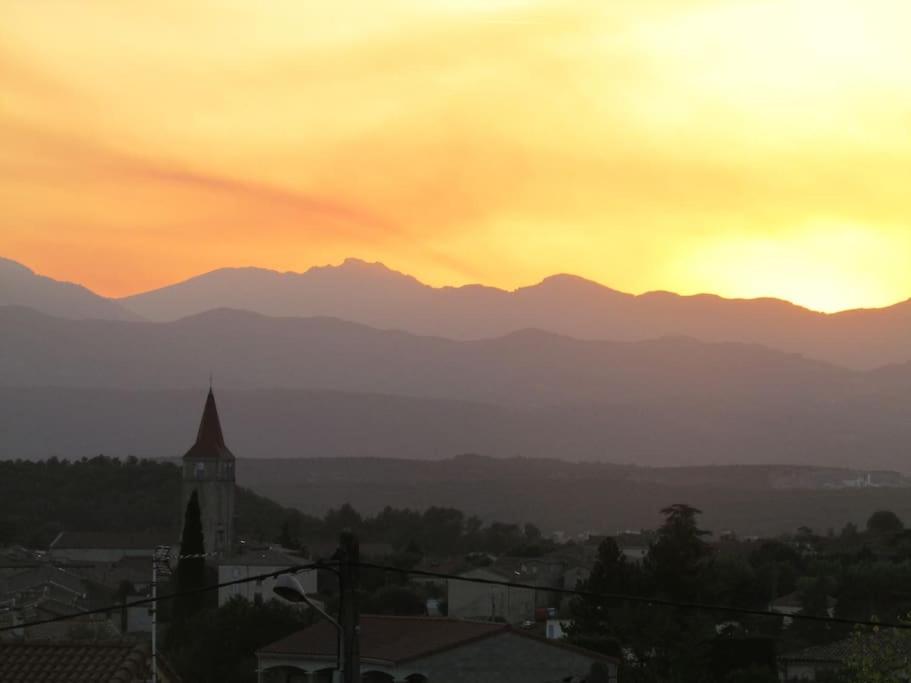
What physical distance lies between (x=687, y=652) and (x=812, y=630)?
554 inches

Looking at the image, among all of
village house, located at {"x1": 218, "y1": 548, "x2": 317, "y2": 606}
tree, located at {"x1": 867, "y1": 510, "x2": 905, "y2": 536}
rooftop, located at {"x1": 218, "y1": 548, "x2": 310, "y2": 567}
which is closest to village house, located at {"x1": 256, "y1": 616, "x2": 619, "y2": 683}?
village house, located at {"x1": 218, "y1": 548, "x2": 317, "y2": 606}

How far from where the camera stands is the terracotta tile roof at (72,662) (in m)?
16.6

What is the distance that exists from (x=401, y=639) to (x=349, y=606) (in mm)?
23800

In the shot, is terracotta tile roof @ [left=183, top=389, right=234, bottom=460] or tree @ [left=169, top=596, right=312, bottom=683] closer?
tree @ [left=169, top=596, right=312, bottom=683]

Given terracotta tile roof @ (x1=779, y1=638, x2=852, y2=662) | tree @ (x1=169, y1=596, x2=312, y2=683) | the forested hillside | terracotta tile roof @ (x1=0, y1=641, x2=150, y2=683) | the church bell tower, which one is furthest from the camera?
the forested hillside

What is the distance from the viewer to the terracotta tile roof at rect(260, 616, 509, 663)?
36.0m

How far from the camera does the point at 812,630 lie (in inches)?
2133

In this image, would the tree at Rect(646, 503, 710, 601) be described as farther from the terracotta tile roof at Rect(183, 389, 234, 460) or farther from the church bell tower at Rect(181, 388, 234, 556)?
the terracotta tile roof at Rect(183, 389, 234, 460)

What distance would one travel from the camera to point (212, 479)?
4240 inches

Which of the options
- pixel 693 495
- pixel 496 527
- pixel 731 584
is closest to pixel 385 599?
pixel 731 584

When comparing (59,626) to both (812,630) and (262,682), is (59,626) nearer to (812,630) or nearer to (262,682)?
(262,682)

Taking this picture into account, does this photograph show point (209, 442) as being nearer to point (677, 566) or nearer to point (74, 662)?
point (677, 566)

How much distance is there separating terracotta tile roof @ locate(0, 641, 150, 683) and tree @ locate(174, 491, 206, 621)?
120ft

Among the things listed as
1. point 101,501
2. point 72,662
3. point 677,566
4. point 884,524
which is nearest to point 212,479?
point 101,501
